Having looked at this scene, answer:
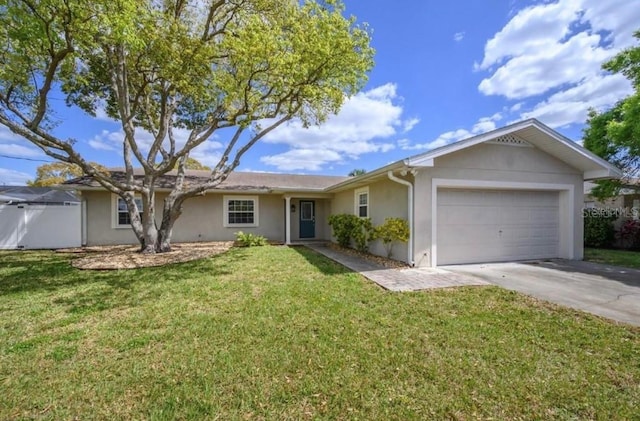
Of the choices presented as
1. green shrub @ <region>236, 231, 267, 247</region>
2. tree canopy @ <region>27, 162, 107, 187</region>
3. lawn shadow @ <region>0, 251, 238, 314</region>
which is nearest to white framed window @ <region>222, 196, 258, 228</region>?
green shrub @ <region>236, 231, 267, 247</region>

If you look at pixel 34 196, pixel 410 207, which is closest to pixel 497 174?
pixel 410 207

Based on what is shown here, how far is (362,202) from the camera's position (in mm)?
11117

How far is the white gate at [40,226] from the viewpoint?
39.8 ft

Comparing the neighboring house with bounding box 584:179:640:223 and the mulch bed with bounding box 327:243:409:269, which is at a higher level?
the neighboring house with bounding box 584:179:640:223

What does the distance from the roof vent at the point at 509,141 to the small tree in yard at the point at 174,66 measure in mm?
4826

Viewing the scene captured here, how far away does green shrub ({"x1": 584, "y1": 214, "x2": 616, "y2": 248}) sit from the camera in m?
13.1

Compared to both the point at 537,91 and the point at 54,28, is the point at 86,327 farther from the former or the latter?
the point at 537,91

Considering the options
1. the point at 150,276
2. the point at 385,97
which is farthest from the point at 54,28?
the point at 385,97

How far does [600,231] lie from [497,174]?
8.99m

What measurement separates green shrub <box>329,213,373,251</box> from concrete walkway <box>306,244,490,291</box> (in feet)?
6.73

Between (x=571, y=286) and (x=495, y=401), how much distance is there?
16.5ft

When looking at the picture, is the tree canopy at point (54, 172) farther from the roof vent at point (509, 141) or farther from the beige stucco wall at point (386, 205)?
the roof vent at point (509, 141)

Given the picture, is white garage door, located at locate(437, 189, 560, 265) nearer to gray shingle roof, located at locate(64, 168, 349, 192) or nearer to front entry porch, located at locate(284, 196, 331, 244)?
gray shingle roof, located at locate(64, 168, 349, 192)

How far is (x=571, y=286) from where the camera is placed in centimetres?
598
